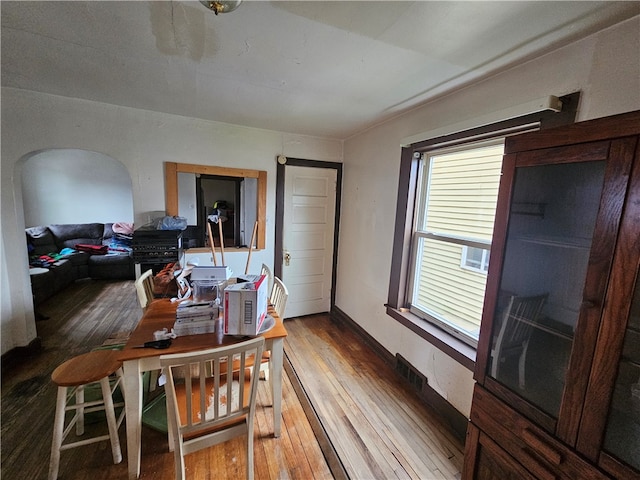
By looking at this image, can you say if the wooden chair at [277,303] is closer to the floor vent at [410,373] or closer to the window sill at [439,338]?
the window sill at [439,338]

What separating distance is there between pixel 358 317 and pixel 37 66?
341 centimetres

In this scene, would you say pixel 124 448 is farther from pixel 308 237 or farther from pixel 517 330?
pixel 308 237

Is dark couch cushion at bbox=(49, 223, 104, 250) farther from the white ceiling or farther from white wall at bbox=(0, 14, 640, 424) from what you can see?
the white ceiling

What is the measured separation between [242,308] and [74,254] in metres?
4.84

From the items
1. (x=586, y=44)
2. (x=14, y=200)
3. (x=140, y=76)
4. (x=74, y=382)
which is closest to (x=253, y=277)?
(x=74, y=382)

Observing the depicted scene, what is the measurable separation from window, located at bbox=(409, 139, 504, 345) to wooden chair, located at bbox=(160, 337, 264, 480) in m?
1.49

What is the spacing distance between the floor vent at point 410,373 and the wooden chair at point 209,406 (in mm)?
1393

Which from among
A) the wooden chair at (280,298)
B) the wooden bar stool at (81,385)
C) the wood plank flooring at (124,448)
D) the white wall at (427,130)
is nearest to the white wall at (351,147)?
the white wall at (427,130)

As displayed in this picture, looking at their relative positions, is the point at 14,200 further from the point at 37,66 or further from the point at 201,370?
the point at 201,370

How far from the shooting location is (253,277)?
5.69 ft

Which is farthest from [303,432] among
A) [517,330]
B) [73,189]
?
[73,189]

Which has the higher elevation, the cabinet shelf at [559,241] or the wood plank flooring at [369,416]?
the cabinet shelf at [559,241]

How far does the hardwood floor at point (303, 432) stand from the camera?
151cm

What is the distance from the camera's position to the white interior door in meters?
3.28
